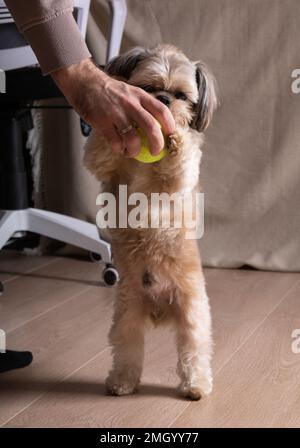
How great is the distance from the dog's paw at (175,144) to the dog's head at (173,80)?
8 centimetres

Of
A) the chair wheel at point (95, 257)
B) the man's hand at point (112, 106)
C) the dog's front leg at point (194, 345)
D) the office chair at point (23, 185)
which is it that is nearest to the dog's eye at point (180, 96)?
the man's hand at point (112, 106)

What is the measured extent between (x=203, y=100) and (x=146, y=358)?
68 centimetres

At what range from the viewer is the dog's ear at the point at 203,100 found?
5.28 feet

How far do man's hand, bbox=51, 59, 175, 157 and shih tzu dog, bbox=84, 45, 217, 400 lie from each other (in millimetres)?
182

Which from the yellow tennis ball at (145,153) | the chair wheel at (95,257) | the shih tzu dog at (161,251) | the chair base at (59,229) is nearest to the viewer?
the yellow tennis ball at (145,153)

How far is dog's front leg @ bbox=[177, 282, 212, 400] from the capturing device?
158 cm

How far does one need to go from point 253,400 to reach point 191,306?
250 millimetres

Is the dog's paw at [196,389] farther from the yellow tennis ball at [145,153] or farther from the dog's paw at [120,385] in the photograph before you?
the yellow tennis ball at [145,153]

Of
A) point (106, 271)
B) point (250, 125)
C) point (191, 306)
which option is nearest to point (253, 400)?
point (191, 306)

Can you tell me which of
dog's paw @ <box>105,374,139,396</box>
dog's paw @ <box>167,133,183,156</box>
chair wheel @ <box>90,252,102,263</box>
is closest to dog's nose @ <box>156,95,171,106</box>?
dog's paw @ <box>167,133,183,156</box>

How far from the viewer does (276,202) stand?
8.43 feet

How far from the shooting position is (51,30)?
49.4 inches

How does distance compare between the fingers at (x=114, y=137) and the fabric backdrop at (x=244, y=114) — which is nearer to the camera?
the fingers at (x=114, y=137)

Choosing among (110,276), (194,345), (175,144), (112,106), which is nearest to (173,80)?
(175,144)
